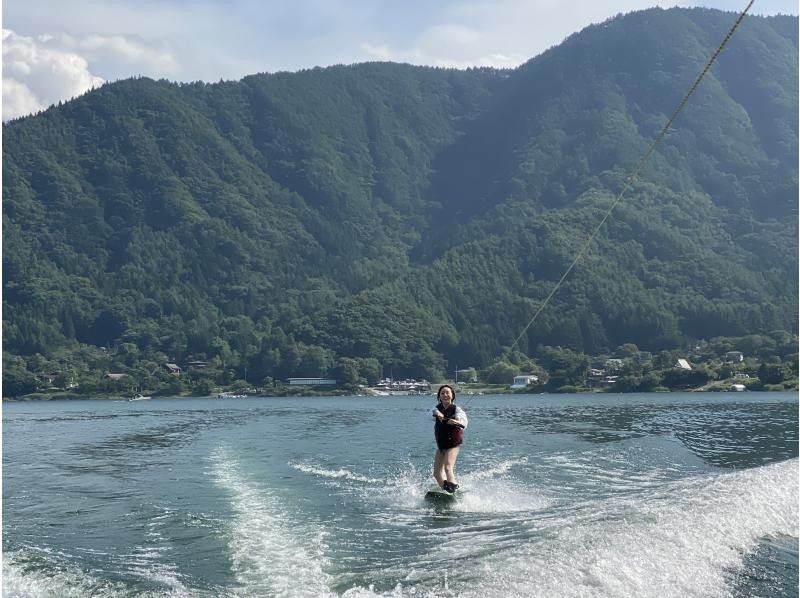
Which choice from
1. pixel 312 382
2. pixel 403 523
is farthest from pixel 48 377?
pixel 403 523

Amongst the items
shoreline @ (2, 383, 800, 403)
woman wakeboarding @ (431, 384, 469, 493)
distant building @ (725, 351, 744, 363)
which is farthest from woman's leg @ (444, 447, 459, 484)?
distant building @ (725, 351, 744, 363)

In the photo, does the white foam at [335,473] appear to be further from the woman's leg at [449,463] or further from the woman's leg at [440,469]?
the woman's leg at [449,463]

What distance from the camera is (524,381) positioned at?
126 m

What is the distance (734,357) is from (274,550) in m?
127

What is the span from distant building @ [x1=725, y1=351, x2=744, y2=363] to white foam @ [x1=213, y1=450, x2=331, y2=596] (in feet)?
393

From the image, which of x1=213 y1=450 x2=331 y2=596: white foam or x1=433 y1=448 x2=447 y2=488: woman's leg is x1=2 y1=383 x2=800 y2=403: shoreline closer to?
x1=433 y1=448 x2=447 y2=488: woman's leg

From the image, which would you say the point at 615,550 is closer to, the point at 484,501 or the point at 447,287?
the point at 484,501

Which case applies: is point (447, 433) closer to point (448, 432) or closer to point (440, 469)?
point (448, 432)

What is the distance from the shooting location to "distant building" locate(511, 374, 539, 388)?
12457 centimetres

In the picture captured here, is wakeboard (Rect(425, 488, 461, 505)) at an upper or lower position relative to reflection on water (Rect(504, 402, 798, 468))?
upper

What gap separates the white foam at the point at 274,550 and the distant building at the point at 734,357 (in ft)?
393

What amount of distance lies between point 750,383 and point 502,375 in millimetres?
35457

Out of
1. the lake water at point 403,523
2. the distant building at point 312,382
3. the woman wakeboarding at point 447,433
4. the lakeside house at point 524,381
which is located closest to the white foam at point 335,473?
the lake water at point 403,523

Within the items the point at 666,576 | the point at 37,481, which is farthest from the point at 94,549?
the point at 37,481
